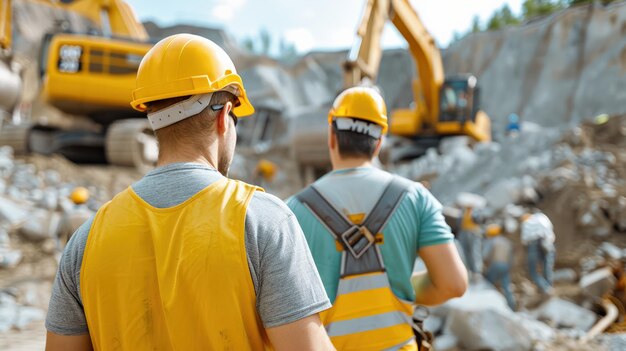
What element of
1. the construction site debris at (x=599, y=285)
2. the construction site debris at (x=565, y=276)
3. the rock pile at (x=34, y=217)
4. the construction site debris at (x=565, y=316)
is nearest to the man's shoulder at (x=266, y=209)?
the rock pile at (x=34, y=217)

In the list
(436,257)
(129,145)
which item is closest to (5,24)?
(129,145)

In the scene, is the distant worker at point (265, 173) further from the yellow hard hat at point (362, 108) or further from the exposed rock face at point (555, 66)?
the exposed rock face at point (555, 66)

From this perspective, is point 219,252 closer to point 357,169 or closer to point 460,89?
point 357,169

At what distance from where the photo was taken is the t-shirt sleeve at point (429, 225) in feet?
6.23

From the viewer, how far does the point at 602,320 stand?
22.3 feet

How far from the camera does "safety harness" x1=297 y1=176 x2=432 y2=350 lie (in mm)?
1814

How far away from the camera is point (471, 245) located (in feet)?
27.5

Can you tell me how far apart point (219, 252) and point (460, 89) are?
17.3 meters

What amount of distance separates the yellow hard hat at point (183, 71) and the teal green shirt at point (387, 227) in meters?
0.79

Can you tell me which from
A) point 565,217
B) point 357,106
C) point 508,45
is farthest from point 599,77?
point 357,106

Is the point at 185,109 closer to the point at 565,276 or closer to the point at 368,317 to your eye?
the point at 368,317

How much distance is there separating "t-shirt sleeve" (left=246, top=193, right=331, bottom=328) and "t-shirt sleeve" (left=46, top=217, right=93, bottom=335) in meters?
0.40

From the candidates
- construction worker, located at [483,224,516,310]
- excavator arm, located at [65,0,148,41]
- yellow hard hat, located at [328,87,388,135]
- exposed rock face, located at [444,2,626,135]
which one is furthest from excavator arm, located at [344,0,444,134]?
exposed rock face, located at [444,2,626,135]

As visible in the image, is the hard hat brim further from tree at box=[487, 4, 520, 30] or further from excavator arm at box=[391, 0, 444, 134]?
tree at box=[487, 4, 520, 30]
